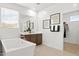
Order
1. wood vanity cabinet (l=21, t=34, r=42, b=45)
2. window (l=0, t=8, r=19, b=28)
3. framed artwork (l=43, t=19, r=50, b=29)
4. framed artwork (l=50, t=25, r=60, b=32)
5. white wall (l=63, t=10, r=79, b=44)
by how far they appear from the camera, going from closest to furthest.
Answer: window (l=0, t=8, r=19, b=28) → framed artwork (l=50, t=25, r=60, b=32) → wood vanity cabinet (l=21, t=34, r=42, b=45) → framed artwork (l=43, t=19, r=50, b=29) → white wall (l=63, t=10, r=79, b=44)

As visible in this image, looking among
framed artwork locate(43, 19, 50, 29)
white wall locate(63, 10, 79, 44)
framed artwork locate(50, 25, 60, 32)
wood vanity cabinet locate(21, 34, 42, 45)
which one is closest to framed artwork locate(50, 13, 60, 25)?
framed artwork locate(50, 25, 60, 32)

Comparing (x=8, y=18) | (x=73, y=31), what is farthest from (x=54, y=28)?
(x=8, y=18)

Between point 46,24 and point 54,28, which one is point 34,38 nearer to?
point 46,24

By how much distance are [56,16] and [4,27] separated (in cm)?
279

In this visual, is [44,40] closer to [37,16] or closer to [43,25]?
[43,25]

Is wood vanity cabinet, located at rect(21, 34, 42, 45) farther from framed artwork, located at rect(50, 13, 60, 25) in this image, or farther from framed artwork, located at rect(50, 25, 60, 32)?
framed artwork, located at rect(50, 13, 60, 25)

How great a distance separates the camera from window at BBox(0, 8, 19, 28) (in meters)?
3.50

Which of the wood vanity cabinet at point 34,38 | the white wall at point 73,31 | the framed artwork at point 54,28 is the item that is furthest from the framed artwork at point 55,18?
the white wall at point 73,31

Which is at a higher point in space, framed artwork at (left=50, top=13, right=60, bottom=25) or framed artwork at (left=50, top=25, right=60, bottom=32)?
framed artwork at (left=50, top=13, right=60, bottom=25)

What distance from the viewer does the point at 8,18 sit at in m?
3.64

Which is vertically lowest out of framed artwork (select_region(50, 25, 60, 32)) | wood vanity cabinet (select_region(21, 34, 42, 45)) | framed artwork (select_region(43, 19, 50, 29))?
wood vanity cabinet (select_region(21, 34, 42, 45))

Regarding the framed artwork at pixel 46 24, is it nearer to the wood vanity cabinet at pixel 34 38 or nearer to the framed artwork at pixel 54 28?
the framed artwork at pixel 54 28

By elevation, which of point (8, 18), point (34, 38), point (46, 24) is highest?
point (8, 18)

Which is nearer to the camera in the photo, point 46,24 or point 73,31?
point 46,24
